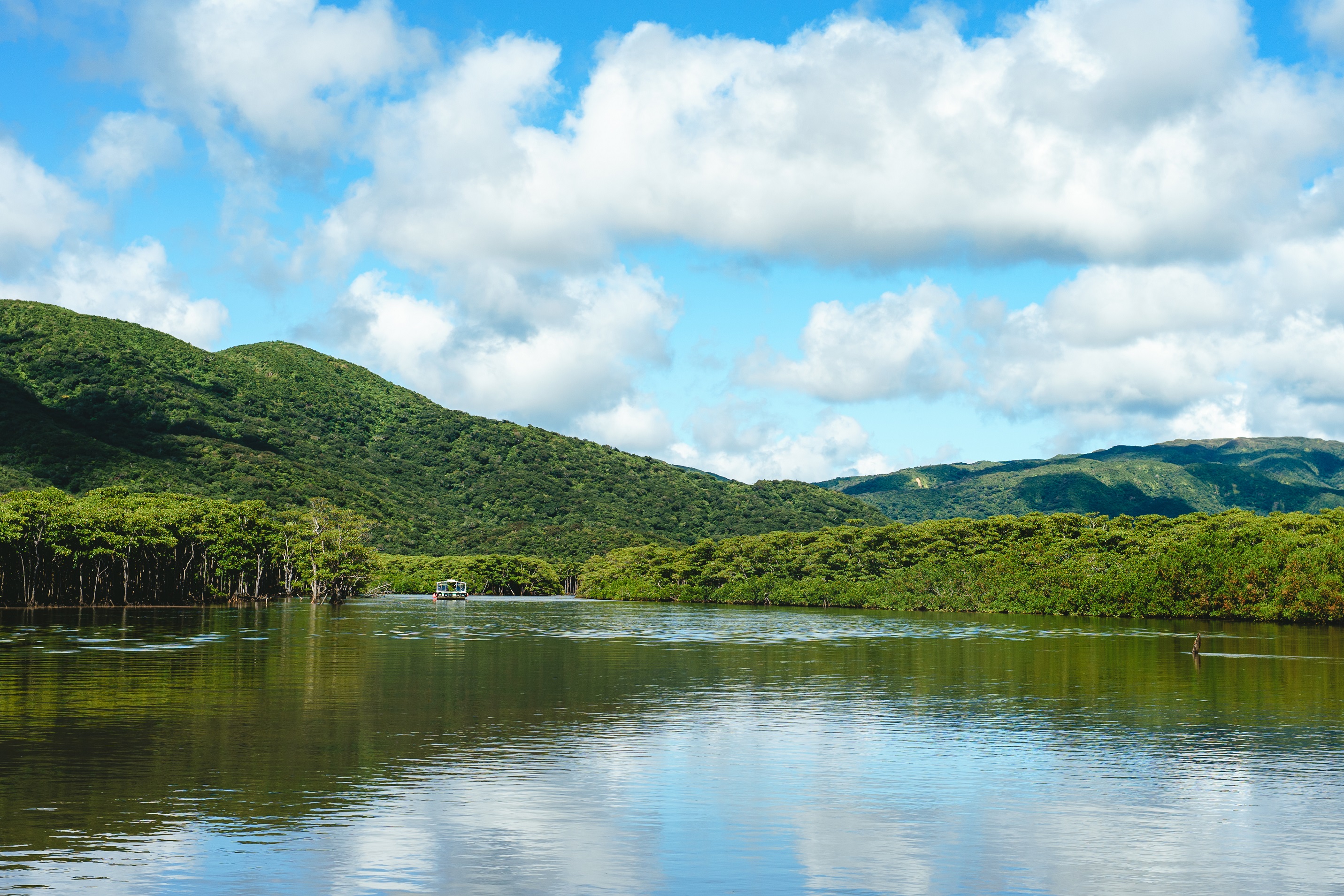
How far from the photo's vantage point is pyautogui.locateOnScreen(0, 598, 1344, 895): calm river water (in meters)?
16.6

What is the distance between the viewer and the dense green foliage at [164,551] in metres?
107

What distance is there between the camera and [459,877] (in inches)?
628

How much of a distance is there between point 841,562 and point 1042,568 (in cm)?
3391

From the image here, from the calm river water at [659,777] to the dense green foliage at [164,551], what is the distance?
59271mm

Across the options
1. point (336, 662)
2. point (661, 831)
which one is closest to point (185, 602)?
point (336, 662)

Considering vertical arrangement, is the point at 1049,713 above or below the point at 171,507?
below

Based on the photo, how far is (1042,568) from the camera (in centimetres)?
14062

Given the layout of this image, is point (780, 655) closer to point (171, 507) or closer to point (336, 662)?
point (336, 662)

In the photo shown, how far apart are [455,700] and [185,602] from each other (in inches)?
4108

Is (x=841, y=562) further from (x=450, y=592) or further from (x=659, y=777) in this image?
(x=659, y=777)

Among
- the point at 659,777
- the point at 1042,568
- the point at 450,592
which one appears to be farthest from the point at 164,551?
the point at 659,777

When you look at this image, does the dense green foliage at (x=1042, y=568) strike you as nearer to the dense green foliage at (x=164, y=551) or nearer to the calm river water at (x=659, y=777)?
the dense green foliage at (x=164, y=551)

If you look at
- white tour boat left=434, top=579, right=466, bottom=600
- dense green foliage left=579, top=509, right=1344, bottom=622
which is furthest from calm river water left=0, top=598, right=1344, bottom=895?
white tour boat left=434, top=579, right=466, bottom=600

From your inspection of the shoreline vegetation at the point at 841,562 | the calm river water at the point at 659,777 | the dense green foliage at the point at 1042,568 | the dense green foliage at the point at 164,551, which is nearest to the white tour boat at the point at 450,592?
the shoreline vegetation at the point at 841,562
